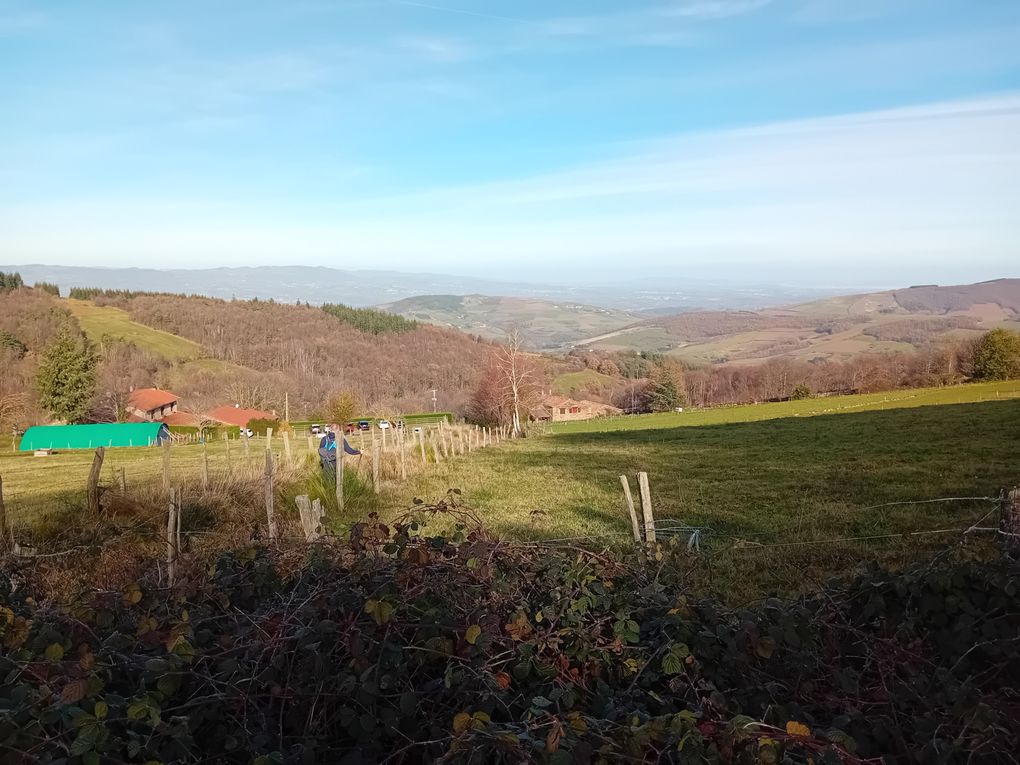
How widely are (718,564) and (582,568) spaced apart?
512 cm

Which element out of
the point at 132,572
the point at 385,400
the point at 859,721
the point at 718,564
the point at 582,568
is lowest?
the point at 385,400

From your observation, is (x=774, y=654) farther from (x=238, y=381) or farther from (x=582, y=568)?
(x=238, y=381)

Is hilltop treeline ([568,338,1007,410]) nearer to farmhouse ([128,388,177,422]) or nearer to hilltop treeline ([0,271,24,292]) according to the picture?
farmhouse ([128,388,177,422])

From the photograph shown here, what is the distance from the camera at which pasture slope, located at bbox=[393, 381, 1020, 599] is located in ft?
26.4

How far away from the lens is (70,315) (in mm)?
101500

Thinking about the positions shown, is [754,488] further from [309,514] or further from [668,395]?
[668,395]

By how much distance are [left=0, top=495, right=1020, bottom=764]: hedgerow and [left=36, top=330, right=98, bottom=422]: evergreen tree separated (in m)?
64.8

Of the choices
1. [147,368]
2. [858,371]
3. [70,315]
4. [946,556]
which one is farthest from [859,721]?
[70,315]

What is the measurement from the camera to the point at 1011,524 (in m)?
3.77

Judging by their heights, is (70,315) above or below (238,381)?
above

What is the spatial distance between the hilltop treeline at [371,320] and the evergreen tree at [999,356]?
288 ft

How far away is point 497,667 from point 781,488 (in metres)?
12.8

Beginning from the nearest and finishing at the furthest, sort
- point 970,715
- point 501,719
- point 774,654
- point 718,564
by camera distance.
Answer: point 970,715, point 501,719, point 774,654, point 718,564

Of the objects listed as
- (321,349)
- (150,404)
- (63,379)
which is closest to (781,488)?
(63,379)
